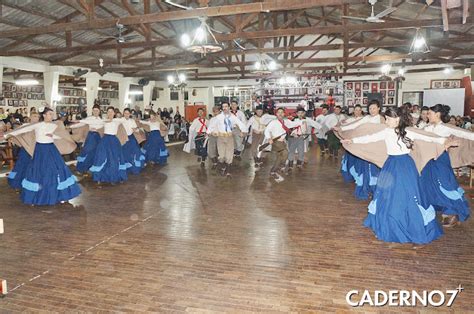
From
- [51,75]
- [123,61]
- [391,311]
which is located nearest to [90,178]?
[391,311]

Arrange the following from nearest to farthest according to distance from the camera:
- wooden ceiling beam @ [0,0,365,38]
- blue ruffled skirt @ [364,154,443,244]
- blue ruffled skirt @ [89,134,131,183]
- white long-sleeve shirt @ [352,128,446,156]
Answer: blue ruffled skirt @ [364,154,443,244] < white long-sleeve shirt @ [352,128,446,156] < blue ruffled skirt @ [89,134,131,183] < wooden ceiling beam @ [0,0,365,38]

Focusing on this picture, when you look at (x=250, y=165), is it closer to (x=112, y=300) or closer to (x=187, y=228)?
(x=187, y=228)

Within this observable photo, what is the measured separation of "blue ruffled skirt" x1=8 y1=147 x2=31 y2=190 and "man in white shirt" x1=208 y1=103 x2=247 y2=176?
3457 millimetres

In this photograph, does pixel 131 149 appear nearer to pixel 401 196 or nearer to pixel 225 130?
pixel 225 130

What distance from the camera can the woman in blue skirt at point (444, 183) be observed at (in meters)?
4.33

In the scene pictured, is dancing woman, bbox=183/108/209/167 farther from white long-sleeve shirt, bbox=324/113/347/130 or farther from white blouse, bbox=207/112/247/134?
white long-sleeve shirt, bbox=324/113/347/130

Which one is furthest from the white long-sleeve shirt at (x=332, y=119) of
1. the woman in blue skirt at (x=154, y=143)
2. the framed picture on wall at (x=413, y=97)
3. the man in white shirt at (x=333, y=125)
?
the framed picture on wall at (x=413, y=97)

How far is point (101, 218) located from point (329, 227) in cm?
281

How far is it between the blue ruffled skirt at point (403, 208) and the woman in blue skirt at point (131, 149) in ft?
18.3

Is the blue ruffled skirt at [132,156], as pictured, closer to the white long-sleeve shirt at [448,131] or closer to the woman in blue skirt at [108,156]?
the woman in blue skirt at [108,156]

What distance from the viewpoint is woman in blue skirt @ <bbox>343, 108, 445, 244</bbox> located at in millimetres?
3666

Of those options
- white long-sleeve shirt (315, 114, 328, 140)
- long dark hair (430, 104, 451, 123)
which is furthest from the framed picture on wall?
long dark hair (430, 104, 451, 123)

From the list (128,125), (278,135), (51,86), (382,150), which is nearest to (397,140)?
(382,150)

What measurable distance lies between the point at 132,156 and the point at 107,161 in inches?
55.1
